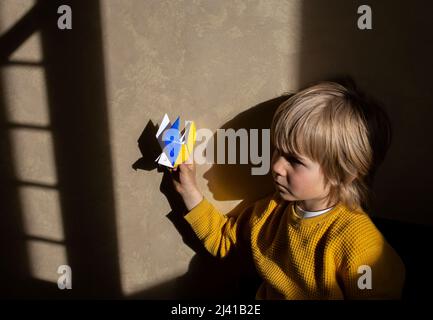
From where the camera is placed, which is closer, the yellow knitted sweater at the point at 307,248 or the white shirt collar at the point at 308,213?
the yellow knitted sweater at the point at 307,248

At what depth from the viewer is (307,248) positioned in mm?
1157

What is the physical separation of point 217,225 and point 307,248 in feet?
0.97

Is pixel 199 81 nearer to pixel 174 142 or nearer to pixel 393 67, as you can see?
pixel 174 142

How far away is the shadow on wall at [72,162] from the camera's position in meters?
1.17

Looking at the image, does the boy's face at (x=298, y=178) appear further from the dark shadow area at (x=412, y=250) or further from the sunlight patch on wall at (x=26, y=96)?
the sunlight patch on wall at (x=26, y=96)

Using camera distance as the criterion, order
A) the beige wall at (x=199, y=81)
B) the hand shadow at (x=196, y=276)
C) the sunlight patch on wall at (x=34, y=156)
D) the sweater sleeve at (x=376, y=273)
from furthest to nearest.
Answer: the hand shadow at (x=196, y=276), the sunlight patch on wall at (x=34, y=156), the beige wall at (x=199, y=81), the sweater sleeve at (x=376, y=273)

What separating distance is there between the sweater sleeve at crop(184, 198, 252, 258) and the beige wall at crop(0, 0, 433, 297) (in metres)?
0.04

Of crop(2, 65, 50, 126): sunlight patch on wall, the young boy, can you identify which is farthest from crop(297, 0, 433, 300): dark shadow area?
crop(2, 65, 50, 126): sunlight patch on wall


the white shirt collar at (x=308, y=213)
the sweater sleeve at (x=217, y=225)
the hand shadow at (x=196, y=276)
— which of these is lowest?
the hand shadow at (x=196, y=276)

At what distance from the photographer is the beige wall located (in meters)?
1.16

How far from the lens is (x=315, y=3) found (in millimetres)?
1144

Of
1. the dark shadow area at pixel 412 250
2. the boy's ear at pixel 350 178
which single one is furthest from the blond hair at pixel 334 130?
the dark shadow area at pixel 412 250

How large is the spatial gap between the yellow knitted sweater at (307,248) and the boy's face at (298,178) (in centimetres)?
8

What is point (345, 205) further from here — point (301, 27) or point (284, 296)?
point (301, 27)
